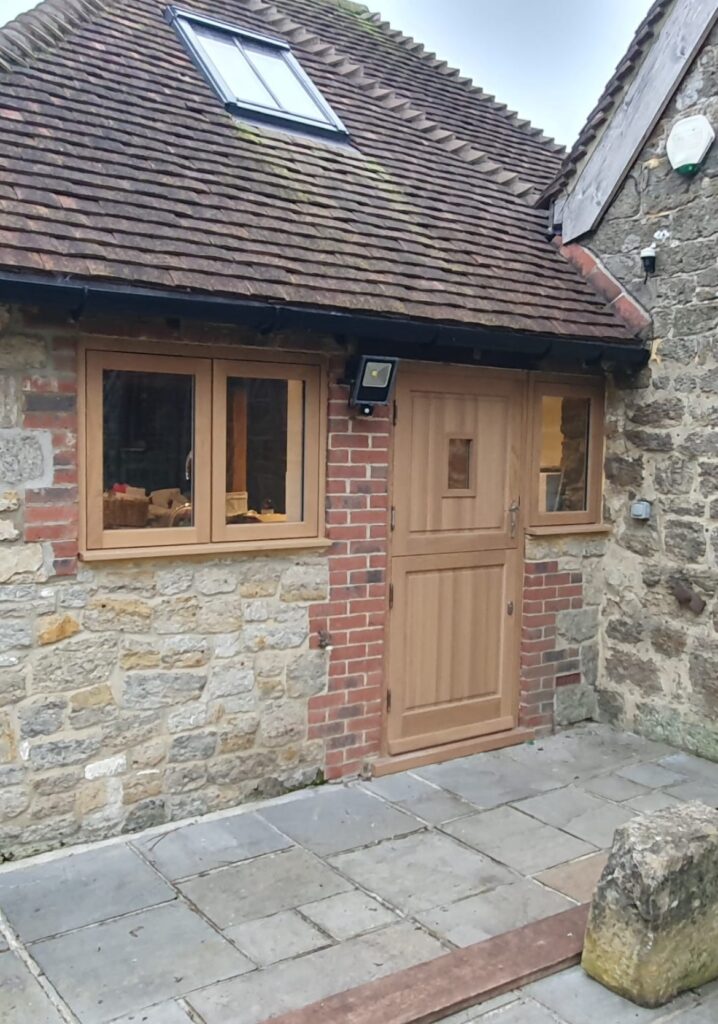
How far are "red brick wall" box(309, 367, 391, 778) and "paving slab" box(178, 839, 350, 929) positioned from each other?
1.01m

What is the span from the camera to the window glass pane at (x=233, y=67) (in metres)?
6.40

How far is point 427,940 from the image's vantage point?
12.0ft

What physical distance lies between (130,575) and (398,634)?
1788 mm

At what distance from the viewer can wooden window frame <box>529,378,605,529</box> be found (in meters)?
6.02

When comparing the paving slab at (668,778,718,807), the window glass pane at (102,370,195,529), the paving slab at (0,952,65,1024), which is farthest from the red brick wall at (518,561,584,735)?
the paving slab at (0,952,65,1024)

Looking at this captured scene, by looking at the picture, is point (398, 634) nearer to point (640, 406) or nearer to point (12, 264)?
point (640, 406)

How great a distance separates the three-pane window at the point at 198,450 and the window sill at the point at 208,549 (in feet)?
0.12

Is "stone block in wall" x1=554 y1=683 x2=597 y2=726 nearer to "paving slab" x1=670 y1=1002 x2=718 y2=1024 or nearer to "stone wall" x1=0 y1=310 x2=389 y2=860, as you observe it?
"stone wall" x1=0 y1=310 x2=389 y2=860

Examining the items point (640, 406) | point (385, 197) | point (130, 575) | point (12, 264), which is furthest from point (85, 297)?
point (640, 406)

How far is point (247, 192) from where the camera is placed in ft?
17.3

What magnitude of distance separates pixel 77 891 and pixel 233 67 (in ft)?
19.0

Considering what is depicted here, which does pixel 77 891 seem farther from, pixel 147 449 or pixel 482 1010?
pixel 147 449

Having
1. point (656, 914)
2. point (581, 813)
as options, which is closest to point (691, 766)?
point (581, 813)

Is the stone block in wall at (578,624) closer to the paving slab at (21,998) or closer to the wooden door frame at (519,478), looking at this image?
the wooden door frame at (519,478)
